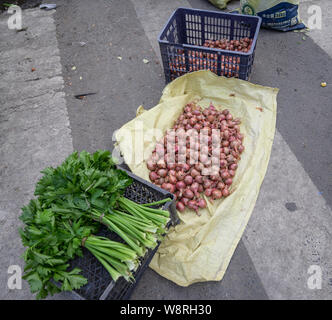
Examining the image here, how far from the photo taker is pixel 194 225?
2.48 metres

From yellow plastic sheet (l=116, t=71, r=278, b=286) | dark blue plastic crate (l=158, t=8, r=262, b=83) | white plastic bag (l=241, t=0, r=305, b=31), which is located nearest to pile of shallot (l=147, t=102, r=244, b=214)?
yellow plastic sheet (l=116, t=71, r=278, b=286)

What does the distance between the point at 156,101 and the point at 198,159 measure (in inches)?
49.0

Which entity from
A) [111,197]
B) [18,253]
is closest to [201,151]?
[111,197]

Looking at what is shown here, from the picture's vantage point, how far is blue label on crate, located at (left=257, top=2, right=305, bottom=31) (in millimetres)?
3893

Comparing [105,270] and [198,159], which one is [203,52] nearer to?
[198,159]

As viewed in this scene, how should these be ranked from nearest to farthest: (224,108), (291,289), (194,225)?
(291,289), (194,225), (224,108)

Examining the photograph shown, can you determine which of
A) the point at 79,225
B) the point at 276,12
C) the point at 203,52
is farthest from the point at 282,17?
the point at 79,225

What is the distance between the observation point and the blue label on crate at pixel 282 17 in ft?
12.8

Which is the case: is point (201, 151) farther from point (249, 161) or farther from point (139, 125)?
point (139, 125)

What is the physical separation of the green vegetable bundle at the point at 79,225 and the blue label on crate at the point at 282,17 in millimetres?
3395

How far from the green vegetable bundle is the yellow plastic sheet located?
44 cm
